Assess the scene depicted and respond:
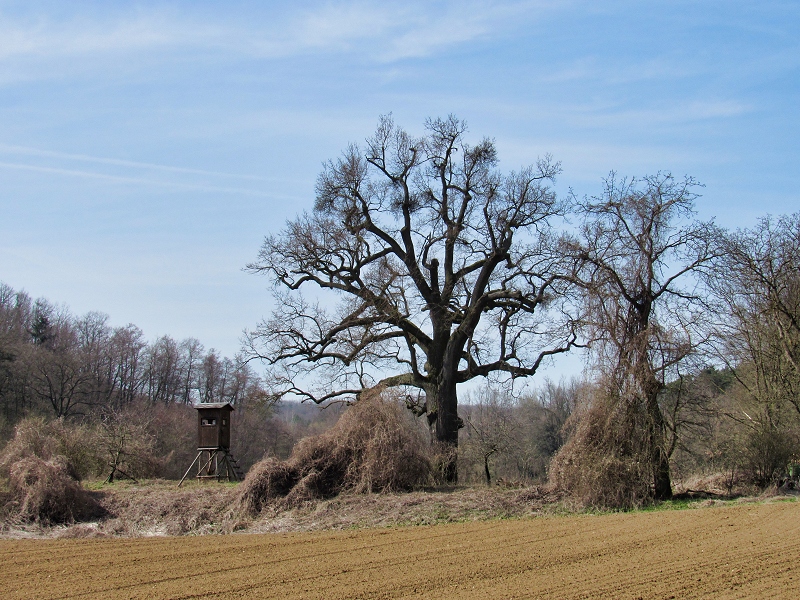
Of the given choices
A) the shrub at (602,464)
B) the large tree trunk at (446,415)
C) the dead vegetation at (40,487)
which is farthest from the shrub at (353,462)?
the dead vegetation at (40,487)

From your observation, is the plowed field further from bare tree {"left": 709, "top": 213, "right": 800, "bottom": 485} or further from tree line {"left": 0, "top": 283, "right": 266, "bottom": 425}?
tree line {"left": 0, "top": 283, "right": 266, "bottom": 425}

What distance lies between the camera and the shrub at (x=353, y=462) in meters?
16.6

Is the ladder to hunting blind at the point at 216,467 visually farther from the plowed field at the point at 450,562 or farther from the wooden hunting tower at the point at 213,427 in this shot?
the plowed field at the point at 450,562

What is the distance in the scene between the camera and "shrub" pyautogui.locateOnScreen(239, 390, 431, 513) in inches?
655

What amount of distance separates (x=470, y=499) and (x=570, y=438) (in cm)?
281

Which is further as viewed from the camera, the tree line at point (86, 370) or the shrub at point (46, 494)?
the tree line at point (86, 370)

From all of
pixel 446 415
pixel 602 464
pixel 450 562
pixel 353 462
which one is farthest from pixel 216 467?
pixel 450 562

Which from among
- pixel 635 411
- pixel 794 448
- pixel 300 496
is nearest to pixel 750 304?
pixel 794 448

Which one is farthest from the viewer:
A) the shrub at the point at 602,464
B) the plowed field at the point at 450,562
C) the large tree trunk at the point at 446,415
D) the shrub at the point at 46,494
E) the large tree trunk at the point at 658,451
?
the large tree trunk at the point at 446,415

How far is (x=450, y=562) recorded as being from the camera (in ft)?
32.5

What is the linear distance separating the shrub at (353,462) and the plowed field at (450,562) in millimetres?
3393

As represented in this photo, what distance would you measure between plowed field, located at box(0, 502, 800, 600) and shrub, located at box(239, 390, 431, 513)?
3.39m

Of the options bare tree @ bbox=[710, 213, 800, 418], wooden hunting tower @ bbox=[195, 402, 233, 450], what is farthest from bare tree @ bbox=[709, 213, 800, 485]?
wooden hunting tower @ bbox=[195, 402, 233, 450]

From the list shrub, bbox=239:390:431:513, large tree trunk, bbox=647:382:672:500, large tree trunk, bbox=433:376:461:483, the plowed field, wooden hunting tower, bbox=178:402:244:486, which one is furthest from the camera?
wooden hunting tower, bbox=178:402:244:486
